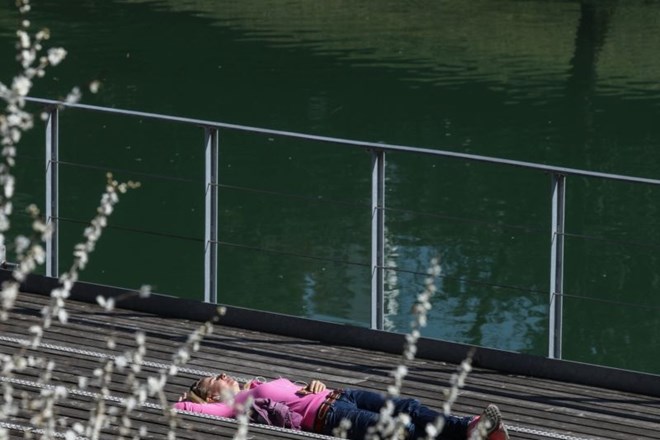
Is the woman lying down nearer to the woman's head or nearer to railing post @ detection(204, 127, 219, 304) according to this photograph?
the woman's head

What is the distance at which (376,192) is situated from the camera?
6398 mm

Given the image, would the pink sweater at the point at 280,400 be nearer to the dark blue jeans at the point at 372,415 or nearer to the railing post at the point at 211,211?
the dark blue jeans at the point at 372,415

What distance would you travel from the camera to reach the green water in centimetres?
1262

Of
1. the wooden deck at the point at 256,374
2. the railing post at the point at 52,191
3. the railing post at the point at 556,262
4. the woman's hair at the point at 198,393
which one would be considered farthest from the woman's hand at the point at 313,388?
the railing post at the point at 52,191

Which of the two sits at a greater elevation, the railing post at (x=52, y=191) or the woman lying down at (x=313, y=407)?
the railing post at (x=52, y=191)

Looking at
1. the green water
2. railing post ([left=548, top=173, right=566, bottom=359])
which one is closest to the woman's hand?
the green water

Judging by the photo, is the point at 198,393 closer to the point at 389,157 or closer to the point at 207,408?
the point at 207,408

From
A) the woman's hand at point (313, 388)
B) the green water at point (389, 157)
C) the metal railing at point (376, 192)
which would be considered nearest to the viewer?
the woman's hand at point (313, 388)

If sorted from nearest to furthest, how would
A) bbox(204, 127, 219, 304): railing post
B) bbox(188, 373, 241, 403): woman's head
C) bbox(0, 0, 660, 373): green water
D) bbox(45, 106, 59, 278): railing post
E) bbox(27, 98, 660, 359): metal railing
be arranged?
bbox(188, 373, 241, 403): woman's head → bbox(27, 98, 660, 359): metal railing → bbox(204, 127, 219, 304): railing post → bbox(45, 106, 59, 278): railing post → bbox(0, 0, 660, 373): green water

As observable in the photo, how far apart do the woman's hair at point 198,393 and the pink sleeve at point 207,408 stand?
3 cm

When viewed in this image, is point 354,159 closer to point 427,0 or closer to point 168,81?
point 168,81

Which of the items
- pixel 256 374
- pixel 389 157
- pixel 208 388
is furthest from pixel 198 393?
pixel 389 157

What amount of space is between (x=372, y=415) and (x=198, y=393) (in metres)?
0.64

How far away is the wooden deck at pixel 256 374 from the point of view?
5.54 meters
